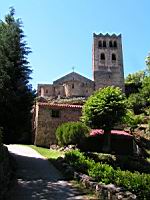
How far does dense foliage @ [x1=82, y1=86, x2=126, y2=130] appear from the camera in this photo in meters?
35.3

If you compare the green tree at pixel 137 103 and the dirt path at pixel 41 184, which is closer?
the dirt path at pixel 41 184

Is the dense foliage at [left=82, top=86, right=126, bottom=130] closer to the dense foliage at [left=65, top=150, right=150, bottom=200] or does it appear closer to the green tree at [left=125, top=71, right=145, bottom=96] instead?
the dense foliage at [left=65, top=150, right=150, bottom=200]

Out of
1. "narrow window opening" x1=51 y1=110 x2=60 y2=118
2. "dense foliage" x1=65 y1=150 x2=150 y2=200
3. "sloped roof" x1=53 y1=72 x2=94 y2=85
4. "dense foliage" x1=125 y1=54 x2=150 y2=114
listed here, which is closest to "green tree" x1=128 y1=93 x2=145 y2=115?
"dense foliage" x1=125 y1=54 x2=150 y2=114

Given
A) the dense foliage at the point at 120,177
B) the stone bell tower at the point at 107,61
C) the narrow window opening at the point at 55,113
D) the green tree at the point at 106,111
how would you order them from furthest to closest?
the stone bell tower at the point at 107,61, the narrow window opening at the point at 55,113, the green tree at the point at 106,111, the dense foliage at the point at 120,177

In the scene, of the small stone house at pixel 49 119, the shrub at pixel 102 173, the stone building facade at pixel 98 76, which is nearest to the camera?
the shrub at pixel 102 173

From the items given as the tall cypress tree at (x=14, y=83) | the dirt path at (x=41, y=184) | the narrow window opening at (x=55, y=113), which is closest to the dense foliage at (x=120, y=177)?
the dirt path at (x=41, y=184)

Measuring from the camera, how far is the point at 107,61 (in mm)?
93875

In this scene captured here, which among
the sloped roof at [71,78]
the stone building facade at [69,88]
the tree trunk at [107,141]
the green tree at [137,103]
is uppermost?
the sloped roof at [71,78]

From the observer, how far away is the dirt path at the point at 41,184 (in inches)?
608

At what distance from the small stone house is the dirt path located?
14257 millimetres

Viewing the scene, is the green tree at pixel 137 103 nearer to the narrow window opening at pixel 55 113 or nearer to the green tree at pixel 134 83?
the green tree at pixel 134 83

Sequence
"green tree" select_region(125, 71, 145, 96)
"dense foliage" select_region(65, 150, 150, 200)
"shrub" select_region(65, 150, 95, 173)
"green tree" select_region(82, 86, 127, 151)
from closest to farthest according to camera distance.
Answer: "dense foliage" select_region(65, 150, 150, 200)
"shrub" select_region(65, 150, 95, 173)
"green tree" select_region(82, 86, 127, 151)
"green tree" select_region(125, 71, 145, 96)

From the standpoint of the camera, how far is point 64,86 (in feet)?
284

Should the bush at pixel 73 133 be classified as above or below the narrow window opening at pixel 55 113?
below
